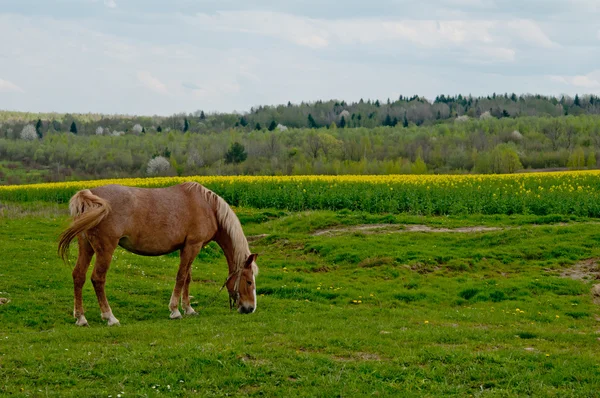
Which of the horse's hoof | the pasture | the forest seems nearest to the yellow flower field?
the pasture

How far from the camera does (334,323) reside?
10.1 meters

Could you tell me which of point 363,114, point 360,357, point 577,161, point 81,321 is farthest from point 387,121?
point 360,357

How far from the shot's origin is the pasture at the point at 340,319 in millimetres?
6684

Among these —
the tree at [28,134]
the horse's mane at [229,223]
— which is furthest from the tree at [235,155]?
the horse's mane at [229,223]

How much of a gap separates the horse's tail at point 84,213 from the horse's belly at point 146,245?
0.71m

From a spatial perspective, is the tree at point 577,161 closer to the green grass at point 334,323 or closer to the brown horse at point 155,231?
the green grass at point 334,323

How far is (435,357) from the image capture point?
7.52 m

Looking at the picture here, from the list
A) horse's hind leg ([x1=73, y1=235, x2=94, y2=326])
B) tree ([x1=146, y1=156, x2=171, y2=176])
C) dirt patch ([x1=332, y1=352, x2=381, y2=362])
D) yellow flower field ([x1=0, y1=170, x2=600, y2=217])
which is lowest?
tree ([x1=146, y1=156, x2=171, y2=176])

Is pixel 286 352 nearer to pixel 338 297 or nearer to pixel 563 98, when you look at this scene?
pixel 338 297

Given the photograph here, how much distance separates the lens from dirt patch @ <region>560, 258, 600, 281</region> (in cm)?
1605

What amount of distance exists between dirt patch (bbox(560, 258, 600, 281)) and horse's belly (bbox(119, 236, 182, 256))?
10696 mm

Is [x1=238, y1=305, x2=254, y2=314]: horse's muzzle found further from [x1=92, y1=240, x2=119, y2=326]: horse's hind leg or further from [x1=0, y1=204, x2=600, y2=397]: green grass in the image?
[x1=92, y1=240, x2=119, y2=326]: horse's hind leg

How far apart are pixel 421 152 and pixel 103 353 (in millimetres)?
Answer: 85920

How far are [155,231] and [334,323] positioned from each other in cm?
340
